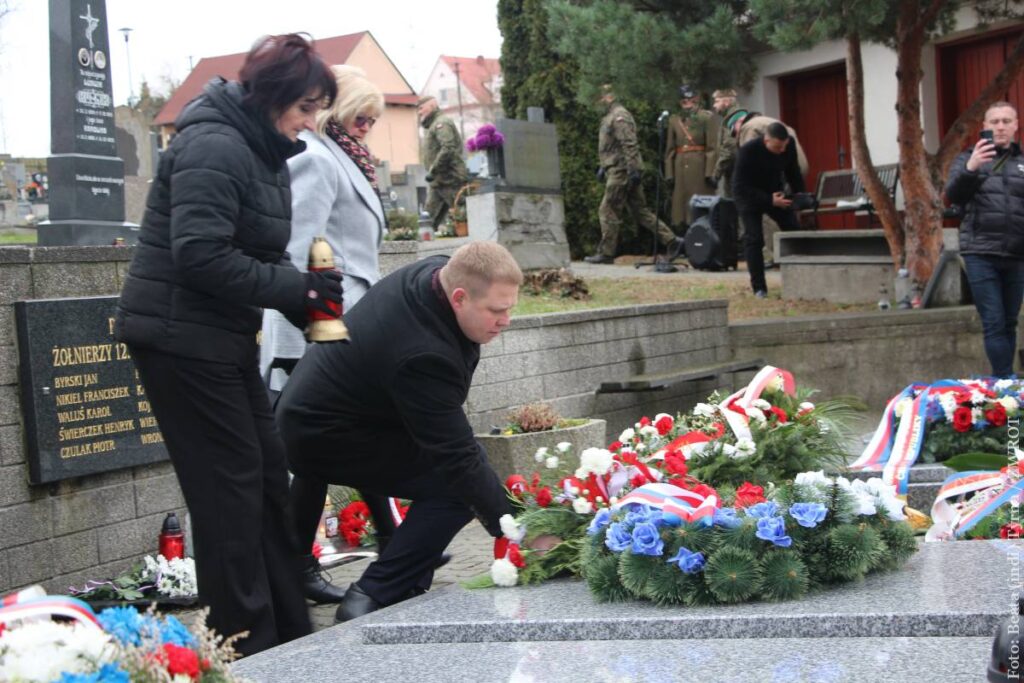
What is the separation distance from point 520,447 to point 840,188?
963cm

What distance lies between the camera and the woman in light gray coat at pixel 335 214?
4.70m

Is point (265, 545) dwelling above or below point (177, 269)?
below

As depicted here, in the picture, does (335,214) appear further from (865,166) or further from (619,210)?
A: (619,210)

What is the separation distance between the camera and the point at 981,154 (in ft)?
25.1

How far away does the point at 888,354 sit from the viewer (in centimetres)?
960

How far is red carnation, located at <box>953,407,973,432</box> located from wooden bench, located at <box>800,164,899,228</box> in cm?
852

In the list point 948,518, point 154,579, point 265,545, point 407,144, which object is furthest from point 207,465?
point 407,144

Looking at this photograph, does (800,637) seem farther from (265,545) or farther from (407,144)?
(407,144)

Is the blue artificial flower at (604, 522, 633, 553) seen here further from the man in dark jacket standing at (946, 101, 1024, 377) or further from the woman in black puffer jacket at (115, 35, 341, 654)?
the man in dark jacket standing at (946, 101, 1024, 377)

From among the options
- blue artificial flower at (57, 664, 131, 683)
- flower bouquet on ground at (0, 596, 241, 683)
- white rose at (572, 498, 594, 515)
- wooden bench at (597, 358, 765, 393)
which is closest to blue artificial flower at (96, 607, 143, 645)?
flower bouquet on ground at (0, 596, 241, 683)

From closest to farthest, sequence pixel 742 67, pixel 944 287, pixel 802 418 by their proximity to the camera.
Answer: pixel 802 418
pixel 742 67
pixel 944 287

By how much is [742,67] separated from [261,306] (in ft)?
20.9

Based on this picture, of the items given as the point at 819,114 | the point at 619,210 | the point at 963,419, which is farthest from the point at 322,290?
the point at 819,114

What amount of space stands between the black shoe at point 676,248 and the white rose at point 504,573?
35.2 feet
